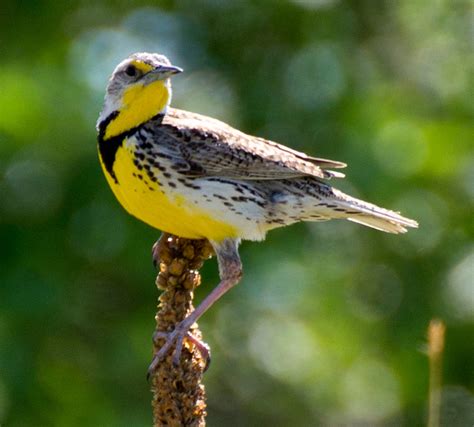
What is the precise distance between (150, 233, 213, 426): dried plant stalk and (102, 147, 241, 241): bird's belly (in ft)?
0.71

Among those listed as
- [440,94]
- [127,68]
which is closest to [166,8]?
[440,94]

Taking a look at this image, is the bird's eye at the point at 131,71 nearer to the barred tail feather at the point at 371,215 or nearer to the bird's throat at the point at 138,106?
the bird's throat at the point at 138,106

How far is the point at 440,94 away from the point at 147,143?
15.7 feet

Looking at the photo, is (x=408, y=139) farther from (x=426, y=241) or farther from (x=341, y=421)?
(x=341, y=421)

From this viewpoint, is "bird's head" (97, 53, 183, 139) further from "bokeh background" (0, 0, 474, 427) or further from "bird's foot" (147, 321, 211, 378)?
"bokeh background" (0, 0, 474, 427)

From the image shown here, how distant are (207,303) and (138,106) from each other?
2.55 ft

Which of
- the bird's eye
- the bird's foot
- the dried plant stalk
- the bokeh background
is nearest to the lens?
the dried plant stalk

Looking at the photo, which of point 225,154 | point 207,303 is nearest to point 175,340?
point 207,303

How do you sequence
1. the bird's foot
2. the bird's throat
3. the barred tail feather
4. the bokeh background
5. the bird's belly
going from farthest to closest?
the bokeh background → the barred tail feather → the bird's throat → the bird's belly → the bird's foot

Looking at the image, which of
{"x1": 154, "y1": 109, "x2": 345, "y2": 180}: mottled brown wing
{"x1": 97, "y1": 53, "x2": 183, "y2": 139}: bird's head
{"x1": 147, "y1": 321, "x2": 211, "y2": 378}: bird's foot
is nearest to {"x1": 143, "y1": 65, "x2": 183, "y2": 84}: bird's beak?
{"x1": 97, "y1": 53, "x2": 183, "y2": 139}: bird's head

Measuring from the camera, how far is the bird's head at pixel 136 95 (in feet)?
16.8

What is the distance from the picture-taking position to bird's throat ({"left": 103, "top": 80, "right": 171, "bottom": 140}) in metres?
5.10

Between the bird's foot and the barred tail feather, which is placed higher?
the barred tail feather

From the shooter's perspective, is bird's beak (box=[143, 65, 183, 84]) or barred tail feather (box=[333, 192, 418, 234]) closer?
bird's beak (box=[143, 65, 183, 84])
